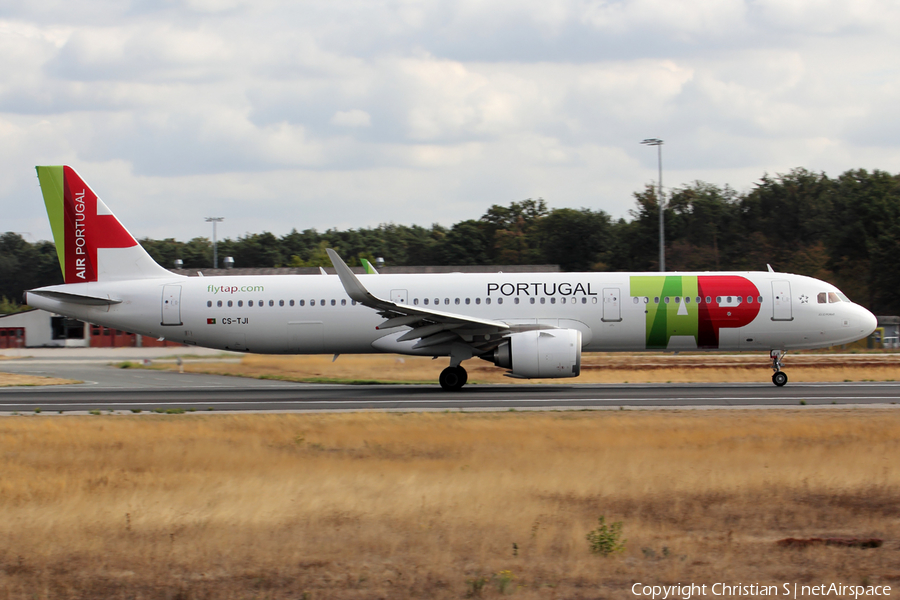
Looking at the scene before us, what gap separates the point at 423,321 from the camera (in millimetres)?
23031

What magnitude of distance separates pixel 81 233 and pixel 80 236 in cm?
10

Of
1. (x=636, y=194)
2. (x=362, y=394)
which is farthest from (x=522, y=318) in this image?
(x=636, y=194)

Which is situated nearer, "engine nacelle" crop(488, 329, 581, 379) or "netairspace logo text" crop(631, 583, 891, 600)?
"netairspace logo text" crop(631, 583, 891, 600)

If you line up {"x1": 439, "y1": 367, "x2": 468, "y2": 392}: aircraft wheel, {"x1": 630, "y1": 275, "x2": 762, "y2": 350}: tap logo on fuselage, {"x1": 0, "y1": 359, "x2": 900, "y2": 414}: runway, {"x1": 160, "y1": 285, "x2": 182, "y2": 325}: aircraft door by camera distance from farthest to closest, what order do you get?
{"x1": 160, "y1": 285, "x2": 182, "y2": 325}: aircraft door < {"x1": 630, "y1": 275, "x2": 762, "y2": 350}: tap logo on fuselage < {"x1": 439, "y1": 367, "x2": 468, "y2": 392}: aircraft wheel < {"x1": 0, "y1": 359, "x2": 900, "y2": 414}: runway

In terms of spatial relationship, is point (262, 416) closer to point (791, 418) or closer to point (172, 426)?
point (172, 426)

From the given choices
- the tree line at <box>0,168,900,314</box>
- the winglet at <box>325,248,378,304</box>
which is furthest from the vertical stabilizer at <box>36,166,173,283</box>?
the tree line at <box>0,168,900,314</box>

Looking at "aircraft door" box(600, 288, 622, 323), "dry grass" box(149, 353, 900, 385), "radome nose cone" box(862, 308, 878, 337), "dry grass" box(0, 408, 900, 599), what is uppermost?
"aircraft door" box(600, 288, 622, 323)

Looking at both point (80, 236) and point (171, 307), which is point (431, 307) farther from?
point (80, 236)

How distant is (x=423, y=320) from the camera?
22953 millimetres

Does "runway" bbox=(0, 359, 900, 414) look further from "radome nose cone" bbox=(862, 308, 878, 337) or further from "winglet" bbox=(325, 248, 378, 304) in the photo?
"winglet" bbox=(325, 248, 378, 304)

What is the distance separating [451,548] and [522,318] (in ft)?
52.2

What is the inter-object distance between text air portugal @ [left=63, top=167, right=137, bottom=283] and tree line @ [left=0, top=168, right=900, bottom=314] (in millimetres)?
47182

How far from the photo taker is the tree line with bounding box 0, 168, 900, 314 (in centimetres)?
6022

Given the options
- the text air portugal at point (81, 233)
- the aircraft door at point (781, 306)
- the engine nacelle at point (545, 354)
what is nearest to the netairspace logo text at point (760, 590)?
the engine nacelle at point (545, 354)
